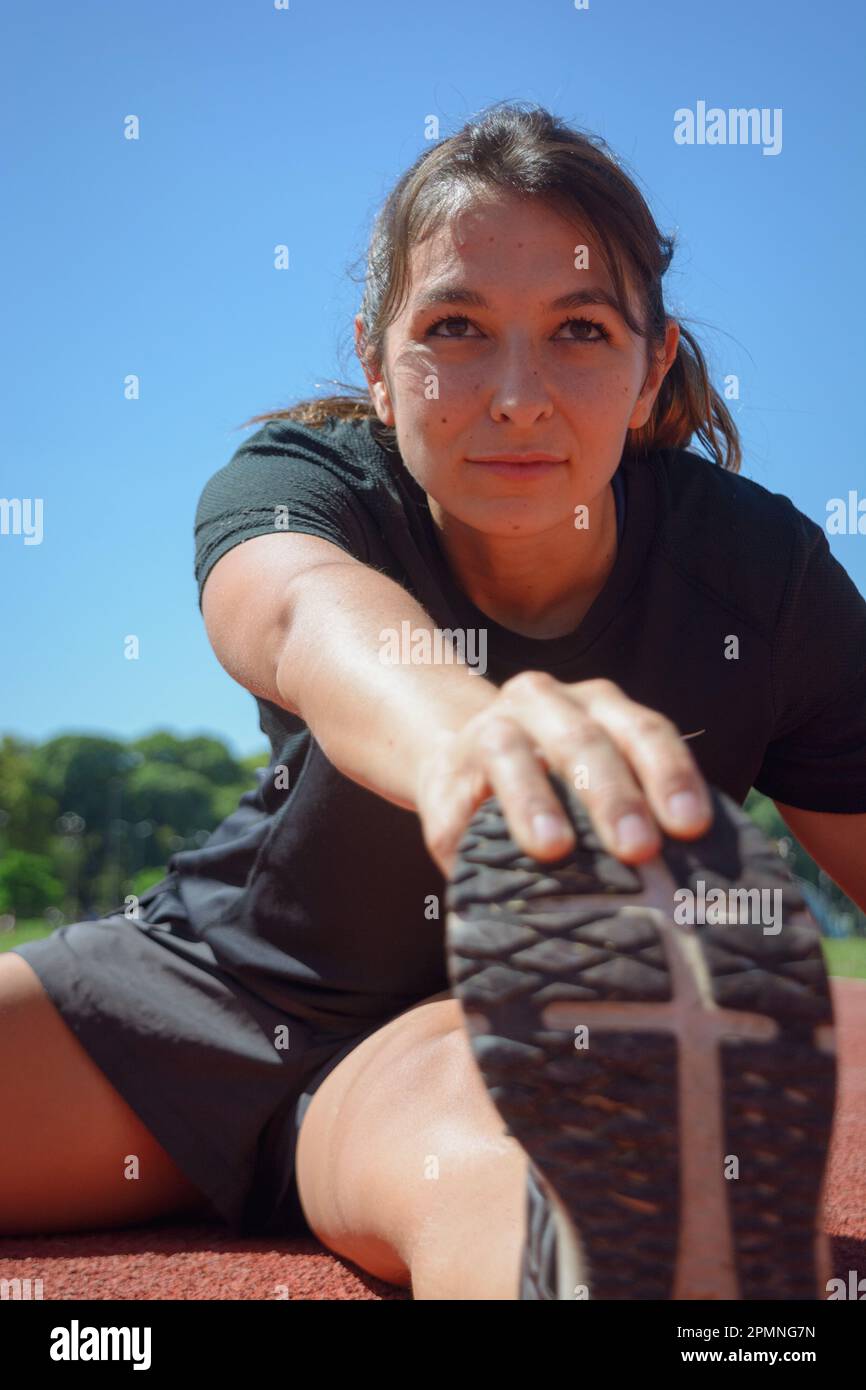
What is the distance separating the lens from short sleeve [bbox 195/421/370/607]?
192cm

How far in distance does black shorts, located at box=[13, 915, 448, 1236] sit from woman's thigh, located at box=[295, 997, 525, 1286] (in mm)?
82

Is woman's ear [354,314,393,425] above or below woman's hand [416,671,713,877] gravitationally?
above

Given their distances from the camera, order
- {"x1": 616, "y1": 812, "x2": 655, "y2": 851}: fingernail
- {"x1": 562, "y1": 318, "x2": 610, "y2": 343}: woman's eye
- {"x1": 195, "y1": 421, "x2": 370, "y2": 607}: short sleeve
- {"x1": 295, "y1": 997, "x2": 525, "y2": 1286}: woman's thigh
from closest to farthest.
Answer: {"x1": 616, "y1": 812, "x2": 655, "y2": 851}: fingernail, {"x1": 295, "y1": 997, "x2": 525, "y2": 1286}: woman's thigh, {"x1": 195, "y1": 421, "x2": 370, "y2": 607}: short sleeve, {"x1": 562, "y1": 318, "x2": 610, "y2": 343}: woman's eye

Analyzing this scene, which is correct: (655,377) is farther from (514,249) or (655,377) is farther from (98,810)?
(98,810)

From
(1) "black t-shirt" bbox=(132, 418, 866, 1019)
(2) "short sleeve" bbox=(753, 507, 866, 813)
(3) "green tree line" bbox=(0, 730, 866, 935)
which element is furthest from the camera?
(3) "green tree line" bbox=(0, 730, 866, 935)

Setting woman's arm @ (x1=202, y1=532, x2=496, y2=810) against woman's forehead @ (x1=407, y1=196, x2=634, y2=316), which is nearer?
woman's arm @ (x1=202, y1=532, x2=496, y2=810)

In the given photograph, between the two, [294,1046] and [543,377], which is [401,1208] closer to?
[294,1046]

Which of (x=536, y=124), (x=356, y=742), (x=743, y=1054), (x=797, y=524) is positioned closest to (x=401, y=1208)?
(x=356, y=742)

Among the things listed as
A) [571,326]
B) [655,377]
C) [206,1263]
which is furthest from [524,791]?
[655,377]

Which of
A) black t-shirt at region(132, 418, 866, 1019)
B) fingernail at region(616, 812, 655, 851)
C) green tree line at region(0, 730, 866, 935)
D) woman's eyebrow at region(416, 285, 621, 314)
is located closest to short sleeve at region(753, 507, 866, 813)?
black t-shirt at region(132, 418, 866, 1019)

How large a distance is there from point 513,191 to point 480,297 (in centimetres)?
19

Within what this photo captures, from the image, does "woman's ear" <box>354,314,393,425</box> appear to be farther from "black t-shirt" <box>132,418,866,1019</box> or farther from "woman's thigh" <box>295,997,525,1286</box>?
"woman's thigh" <box>295,997,525,1286</box>

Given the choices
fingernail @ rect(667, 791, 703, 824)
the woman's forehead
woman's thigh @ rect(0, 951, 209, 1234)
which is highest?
the woman's forehead

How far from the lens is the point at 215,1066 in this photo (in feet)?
7.60
